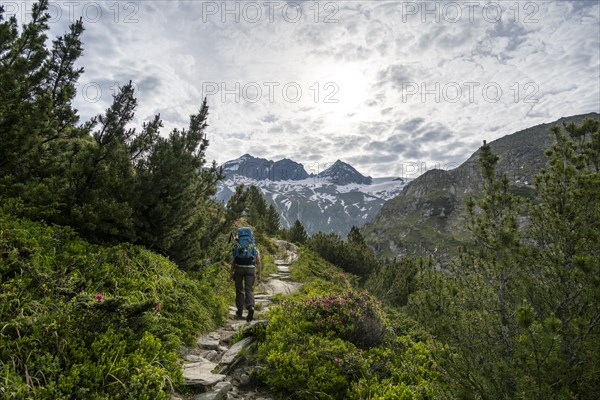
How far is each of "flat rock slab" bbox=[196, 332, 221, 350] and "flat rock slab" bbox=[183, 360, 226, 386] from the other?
35.5 inches

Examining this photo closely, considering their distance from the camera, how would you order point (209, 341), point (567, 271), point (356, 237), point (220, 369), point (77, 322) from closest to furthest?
1. point (567, 271)
2. point (77, 322)
3. point (220, 369)
4. point (209, 341)
5. point (356, 237)

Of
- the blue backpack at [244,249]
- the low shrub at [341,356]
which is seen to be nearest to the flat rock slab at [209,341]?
the low shrub at [341,356]

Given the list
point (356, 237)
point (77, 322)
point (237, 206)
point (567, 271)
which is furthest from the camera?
point (356, 237)

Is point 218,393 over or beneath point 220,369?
over

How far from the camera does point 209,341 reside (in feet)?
21.7

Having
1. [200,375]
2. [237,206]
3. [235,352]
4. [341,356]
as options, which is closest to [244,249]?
[237,206]

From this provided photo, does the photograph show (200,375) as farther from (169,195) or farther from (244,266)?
(169,195)

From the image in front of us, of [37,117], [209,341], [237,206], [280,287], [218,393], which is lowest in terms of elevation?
[280,287]

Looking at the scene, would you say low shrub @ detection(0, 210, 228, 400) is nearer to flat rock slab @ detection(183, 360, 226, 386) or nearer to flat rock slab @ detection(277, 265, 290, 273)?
flat rock slab @ detection(183, 360, 226, 386)

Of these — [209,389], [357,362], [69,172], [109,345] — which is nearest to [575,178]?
[357,362]

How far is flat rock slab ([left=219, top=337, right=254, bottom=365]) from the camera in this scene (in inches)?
218

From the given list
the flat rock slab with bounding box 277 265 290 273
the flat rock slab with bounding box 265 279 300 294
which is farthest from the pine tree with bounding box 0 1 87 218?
the flat rock slab with bounding box 277 265 290 273

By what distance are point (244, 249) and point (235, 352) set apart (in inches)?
127

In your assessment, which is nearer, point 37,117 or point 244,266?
point 37,117
